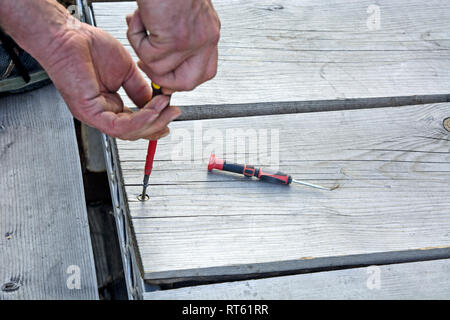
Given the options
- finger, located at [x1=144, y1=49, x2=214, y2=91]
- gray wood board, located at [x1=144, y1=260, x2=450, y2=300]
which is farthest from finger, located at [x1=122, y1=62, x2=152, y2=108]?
gray wood board, located at [x1=144, y1=260, x2=450, y2=300]

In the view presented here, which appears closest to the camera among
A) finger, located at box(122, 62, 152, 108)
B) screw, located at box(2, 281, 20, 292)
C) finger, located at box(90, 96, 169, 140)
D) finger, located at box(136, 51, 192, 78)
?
finger, located at box(136, 51, 192, 78)

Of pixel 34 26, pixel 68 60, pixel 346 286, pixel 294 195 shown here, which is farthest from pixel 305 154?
pixel 34 26

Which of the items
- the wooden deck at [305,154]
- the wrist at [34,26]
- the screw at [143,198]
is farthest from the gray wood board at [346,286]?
the wrist at [34,26]

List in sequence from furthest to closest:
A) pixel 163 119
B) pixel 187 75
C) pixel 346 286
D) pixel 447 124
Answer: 1. pixel 447 124
2. pixel 346 286
3. pixel 163 119
4. pixel 187 75

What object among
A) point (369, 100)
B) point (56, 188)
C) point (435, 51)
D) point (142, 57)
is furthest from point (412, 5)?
point (56, 188)

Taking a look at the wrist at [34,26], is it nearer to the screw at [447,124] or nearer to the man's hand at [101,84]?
the man's hand at [101,84]

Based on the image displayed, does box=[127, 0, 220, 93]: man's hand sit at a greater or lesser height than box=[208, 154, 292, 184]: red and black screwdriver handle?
greater

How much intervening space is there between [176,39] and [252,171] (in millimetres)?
573

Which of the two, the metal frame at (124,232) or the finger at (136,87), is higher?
the finger at (136,87)

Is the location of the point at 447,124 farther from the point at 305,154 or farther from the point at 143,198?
the point at 143,198

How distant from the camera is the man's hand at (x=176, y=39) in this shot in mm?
874

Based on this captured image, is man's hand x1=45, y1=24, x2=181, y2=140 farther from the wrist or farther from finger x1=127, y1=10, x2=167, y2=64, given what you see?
finger x1=127, y1=10, x2=167, y2=64

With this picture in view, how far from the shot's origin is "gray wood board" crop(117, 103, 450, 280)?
4.17 feet

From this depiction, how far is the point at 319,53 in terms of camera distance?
1.78 m
